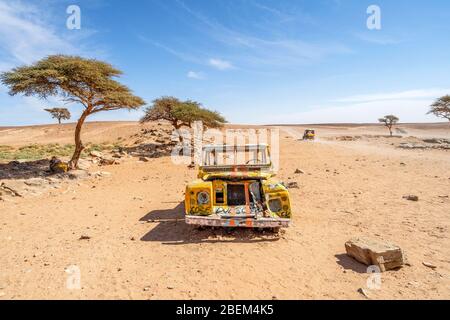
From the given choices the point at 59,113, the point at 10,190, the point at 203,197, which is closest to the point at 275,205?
the point at 203,197

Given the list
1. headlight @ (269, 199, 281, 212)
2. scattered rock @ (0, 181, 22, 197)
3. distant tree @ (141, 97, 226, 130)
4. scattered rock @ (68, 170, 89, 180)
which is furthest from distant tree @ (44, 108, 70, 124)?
headlight @ (269, 199, 281, 212)

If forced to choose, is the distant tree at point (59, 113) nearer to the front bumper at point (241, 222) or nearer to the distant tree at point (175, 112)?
the distant tree at point (175, 112)

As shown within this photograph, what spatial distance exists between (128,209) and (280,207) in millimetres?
5096

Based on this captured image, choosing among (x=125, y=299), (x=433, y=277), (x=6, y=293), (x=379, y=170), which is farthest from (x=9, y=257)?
(x=379, y=170)

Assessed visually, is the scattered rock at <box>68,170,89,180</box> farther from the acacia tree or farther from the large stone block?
the large stone block

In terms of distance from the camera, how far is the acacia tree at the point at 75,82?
14148 mm

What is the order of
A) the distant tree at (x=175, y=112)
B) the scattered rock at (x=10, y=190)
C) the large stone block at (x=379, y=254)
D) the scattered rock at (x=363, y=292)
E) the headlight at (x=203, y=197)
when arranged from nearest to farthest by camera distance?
the scattered rock at (x=363, y=292), the large stone block at (x=379, y=254), the headlight at (x=203, y=197), the scattered rock at (x=10, y=190), the distant tree at (x=175, y=112)

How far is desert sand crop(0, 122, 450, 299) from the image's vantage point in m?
4.09

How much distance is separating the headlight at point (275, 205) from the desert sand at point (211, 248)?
2.04 feet

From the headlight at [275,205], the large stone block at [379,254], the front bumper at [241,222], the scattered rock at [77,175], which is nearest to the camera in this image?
the large stone block at [379,254]

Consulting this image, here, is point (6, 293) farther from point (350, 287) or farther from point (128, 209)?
point (350, 287)

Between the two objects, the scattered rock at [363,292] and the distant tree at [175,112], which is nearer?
the scattered rock at [363,292]

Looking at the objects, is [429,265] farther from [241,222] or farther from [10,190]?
[10,190]

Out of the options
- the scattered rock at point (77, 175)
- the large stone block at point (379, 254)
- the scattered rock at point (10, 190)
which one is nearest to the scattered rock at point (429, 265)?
the large stone block at point (379, 254)
